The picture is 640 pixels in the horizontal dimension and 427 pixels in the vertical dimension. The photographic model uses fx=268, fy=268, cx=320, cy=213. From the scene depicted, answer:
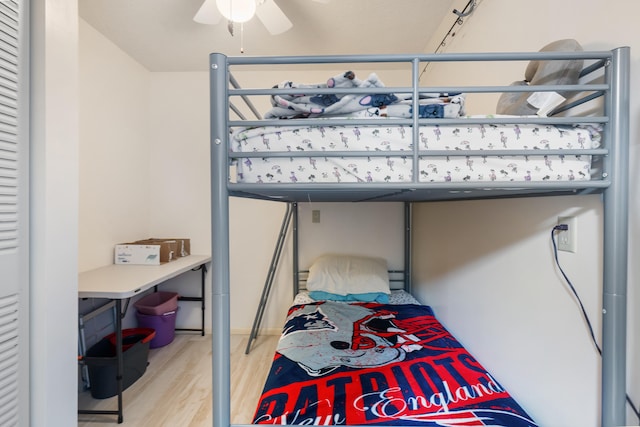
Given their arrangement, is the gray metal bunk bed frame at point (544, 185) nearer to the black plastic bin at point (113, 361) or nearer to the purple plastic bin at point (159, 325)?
the black plastic bin at point (113, 361)

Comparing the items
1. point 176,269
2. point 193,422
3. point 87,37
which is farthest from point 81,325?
point 87,37

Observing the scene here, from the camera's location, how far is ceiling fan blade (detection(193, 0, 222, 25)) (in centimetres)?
158

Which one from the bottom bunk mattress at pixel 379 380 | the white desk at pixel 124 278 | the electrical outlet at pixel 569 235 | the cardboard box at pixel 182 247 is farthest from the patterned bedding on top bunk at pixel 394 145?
the cardboard box at pixel 182 247

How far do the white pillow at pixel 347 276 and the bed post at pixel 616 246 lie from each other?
1.60m

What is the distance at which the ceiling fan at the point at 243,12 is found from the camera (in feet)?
4.95

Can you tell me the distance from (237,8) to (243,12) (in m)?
0.04

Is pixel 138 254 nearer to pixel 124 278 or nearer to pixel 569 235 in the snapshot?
pixel 124 278

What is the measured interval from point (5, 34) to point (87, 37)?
1.27m

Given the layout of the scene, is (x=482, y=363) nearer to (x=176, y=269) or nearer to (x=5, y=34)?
(x=176, y=269)

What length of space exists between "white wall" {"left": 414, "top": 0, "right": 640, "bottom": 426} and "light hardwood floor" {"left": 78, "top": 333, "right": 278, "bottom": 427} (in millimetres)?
1534

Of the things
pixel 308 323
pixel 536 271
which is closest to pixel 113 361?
pixel 308 323

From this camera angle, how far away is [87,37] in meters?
2.08

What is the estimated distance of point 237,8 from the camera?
4.99ft

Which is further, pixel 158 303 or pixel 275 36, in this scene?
pixel 158 303
